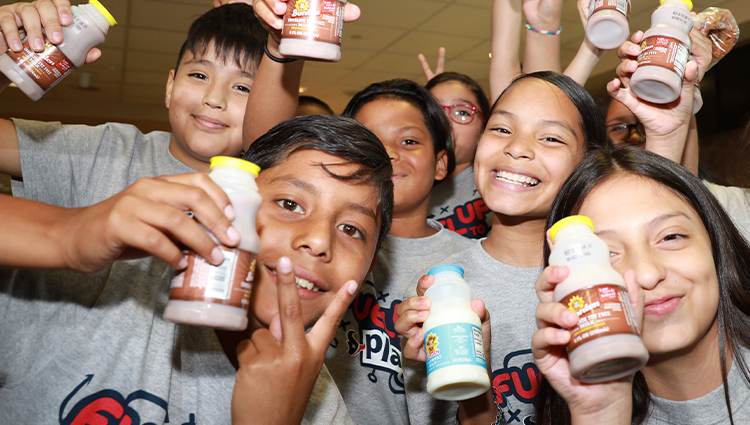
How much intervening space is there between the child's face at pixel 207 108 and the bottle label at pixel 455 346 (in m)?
1.12

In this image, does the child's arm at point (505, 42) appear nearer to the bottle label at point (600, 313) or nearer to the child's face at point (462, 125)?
the child's face at point (462, 125)

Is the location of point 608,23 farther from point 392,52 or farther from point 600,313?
point 392,52

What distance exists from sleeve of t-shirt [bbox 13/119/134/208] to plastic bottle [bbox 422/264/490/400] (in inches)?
41.9

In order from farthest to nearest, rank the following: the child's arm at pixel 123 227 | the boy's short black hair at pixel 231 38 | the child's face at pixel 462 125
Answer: the child's face at pixel 462 125
the boy's short black hair at pixel 231 38
the child's arm at pixel 123 227

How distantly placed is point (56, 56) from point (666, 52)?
1.64m

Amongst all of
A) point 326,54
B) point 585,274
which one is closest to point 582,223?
point 585,274

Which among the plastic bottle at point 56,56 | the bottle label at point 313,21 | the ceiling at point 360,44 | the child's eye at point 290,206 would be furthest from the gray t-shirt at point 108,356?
the ceiling at point 360,44

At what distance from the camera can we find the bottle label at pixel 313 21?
131 cm

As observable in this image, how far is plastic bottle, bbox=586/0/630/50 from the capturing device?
174 centimetres

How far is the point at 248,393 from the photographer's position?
1.14 metres

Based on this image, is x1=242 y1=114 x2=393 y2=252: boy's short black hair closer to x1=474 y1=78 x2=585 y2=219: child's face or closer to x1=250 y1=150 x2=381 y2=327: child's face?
x1=250 y1=150 x2=381 y2=327: child's face

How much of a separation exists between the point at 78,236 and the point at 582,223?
0.91 meters

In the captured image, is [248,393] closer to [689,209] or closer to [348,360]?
[348,360]

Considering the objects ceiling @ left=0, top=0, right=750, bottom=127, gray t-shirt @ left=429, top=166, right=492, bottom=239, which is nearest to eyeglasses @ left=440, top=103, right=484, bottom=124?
gray t-shirt @ left=429, top=166, right=492, bottom=239
